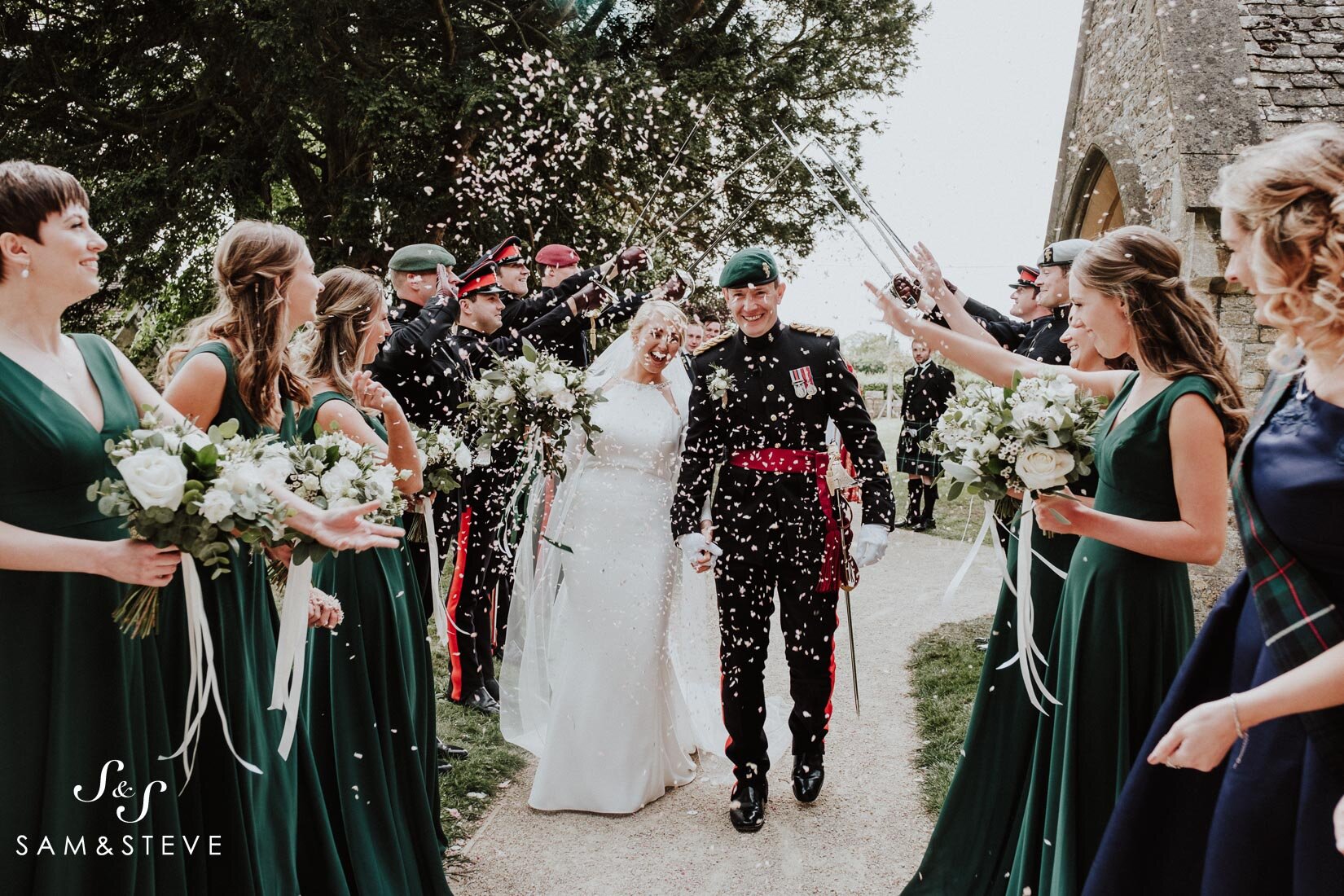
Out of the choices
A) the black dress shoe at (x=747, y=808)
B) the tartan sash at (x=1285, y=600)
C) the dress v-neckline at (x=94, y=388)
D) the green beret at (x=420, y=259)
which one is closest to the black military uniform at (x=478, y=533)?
the green beret at (x=420, y=259)

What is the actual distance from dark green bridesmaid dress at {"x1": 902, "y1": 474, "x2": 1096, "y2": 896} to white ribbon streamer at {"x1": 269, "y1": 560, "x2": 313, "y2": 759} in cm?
232

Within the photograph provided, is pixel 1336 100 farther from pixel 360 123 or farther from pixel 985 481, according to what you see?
pixel 360 123

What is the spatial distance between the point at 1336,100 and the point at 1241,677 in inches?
331

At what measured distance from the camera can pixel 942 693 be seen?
6371 mm

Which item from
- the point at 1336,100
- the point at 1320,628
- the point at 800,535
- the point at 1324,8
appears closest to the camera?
the point at 1320,628

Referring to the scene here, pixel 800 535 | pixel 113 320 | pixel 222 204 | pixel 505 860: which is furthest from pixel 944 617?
pixel 113 320

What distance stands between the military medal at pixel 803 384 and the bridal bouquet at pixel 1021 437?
1398 mm

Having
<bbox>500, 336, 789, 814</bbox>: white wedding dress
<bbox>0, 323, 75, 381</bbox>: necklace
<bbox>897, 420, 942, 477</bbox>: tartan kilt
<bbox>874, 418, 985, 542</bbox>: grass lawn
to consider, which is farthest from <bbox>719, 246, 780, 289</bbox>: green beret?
<bbox>897, 420, 942, 477</bbox>: tartan kilt

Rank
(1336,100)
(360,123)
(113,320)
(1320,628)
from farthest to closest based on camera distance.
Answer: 1. (113,320)
2. (360,123)
3. (1336,100)
4. (1320,628)

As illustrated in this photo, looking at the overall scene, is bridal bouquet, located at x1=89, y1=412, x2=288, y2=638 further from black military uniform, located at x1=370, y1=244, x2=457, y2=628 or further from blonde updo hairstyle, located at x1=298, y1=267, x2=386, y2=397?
black military uniform, located at x1=370, y1=244, x2=457, y2=628

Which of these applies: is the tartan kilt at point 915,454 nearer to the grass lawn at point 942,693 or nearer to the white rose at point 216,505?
the grass lawn at point 942,693

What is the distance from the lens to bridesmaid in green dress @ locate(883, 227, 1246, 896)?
8.53 ft

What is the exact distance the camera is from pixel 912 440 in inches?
537

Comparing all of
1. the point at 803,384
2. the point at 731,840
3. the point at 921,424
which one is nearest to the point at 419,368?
the point at 803,384
